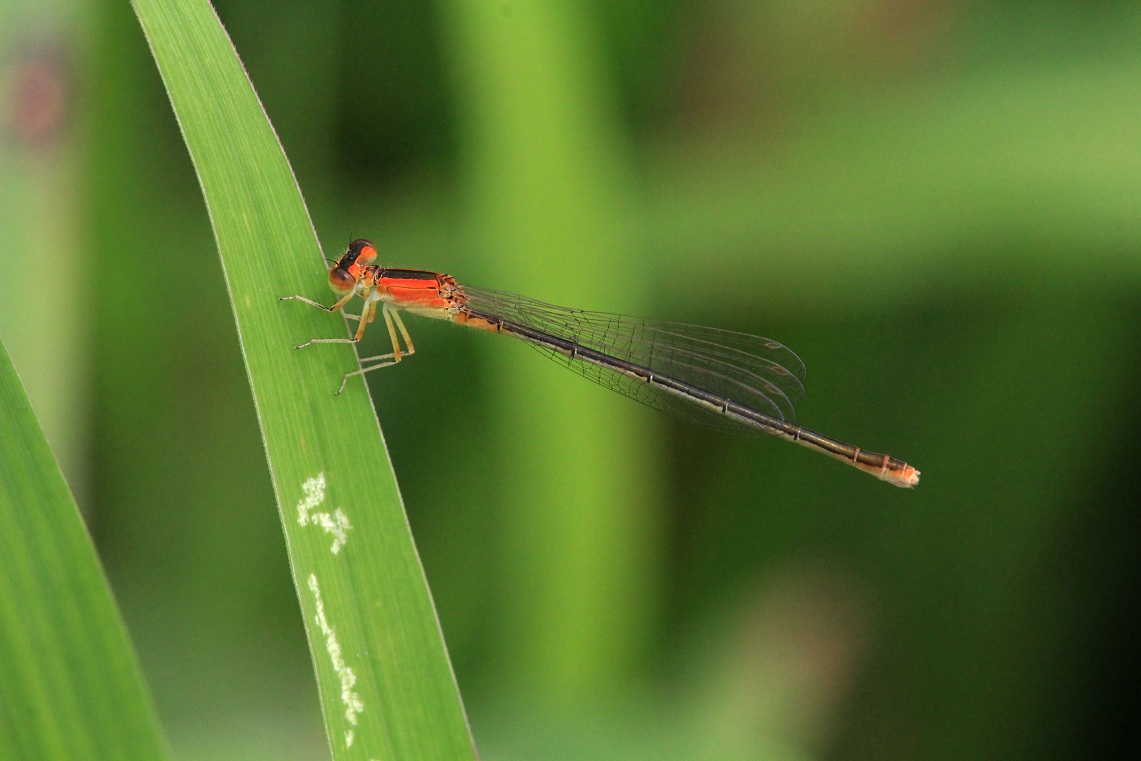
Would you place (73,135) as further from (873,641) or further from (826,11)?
(873,641)

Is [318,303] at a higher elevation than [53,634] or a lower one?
higher

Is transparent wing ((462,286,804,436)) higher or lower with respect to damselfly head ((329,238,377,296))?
lower

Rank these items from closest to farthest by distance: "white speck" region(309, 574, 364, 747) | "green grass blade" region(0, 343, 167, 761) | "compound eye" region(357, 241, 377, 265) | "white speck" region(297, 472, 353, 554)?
"green grass blade" region(0, 343, 167, 761) → "white speck" region(309, 574, 364, 747) → "white speck" region(297, 472, 353, 554) → "compound eye" region(357, 241, 377, 265)

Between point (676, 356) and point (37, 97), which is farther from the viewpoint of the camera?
point (676, 356)

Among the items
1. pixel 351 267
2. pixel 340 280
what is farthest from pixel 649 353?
pixel 340 280

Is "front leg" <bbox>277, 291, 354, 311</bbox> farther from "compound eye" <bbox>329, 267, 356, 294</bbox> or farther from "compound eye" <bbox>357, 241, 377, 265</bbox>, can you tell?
"compound eye" <bbox>357, 241, 377, 265</bbox>

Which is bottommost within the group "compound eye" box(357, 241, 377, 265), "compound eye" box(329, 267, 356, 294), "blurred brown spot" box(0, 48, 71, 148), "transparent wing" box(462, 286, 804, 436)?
"transparent wing" box(462, 286, 804, 436)

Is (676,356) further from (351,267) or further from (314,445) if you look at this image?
(314,445)

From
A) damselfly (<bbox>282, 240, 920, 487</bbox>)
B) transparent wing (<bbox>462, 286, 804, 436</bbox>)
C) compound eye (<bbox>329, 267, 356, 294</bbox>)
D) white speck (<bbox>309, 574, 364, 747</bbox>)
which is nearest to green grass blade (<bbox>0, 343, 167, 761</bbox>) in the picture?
white speck (<bbox>309, 574, 364, 747</bbox>)
